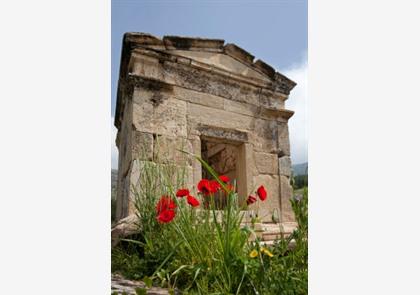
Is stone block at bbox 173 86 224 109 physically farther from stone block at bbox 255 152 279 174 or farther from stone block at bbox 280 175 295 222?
stone block at bbox 280 175 295 222

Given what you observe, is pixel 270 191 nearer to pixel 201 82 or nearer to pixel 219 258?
pixel 201 82

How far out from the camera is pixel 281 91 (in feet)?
15.2

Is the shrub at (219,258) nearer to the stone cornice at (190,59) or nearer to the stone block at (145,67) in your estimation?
the stone block at (145,67)

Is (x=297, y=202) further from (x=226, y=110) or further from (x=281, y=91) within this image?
(x=281, y=91)

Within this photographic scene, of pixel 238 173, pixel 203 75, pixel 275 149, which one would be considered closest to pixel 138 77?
pixel 203 75

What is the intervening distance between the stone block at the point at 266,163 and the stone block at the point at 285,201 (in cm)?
16

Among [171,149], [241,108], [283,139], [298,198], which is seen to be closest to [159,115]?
[171,149]

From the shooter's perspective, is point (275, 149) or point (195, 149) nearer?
point (195, 149)

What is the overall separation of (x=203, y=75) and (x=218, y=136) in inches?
30.8

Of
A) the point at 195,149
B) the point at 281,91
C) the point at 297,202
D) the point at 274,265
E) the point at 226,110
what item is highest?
the point at 281,91

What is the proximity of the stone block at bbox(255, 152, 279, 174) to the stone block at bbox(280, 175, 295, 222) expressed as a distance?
0.54ft

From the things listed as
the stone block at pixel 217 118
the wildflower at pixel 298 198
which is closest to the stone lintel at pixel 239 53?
the stone block at pixel 217 118
